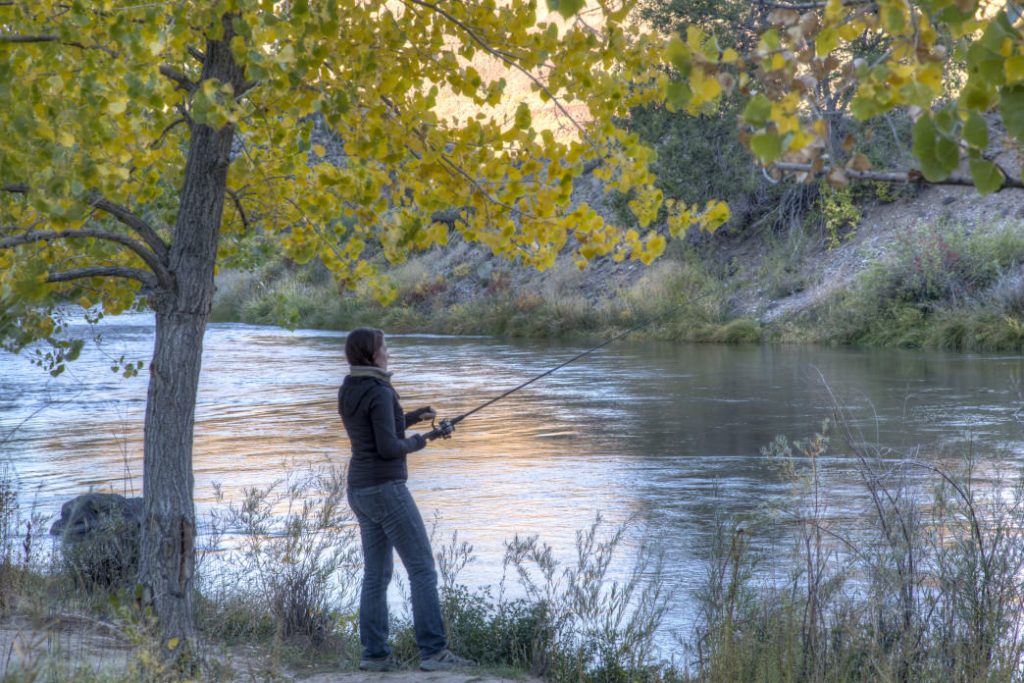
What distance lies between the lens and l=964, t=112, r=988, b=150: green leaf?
239cm

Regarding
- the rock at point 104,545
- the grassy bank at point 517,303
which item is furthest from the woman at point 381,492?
the grassy bank at point 517,303

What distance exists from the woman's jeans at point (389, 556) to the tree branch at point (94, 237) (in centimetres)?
148

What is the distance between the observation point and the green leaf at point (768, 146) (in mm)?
2279

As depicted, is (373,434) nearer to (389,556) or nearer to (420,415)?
(420,415)

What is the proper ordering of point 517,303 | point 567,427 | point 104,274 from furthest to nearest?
point 517,303, point 567,427, point 104,274

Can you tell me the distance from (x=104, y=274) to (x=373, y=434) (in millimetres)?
1546

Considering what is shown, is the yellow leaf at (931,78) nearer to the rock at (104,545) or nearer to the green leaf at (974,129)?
the green leaf at (974,129)

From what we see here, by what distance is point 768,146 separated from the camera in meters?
2.28

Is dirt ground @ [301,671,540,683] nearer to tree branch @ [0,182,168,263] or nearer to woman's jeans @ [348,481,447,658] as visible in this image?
woman's jeans @ [348,481,447,658]

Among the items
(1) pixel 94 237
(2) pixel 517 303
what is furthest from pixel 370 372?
(2) pixel 517 303

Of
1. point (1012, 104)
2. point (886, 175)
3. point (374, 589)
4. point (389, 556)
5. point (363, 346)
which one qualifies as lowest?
point (374, 589)

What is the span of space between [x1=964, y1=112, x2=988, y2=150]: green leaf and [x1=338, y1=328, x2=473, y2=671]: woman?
4006 mm

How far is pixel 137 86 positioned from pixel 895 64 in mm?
2735

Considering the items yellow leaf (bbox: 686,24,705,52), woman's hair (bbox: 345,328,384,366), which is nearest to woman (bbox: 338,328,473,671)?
woman's hair (bbox: 345,328,384,366)
